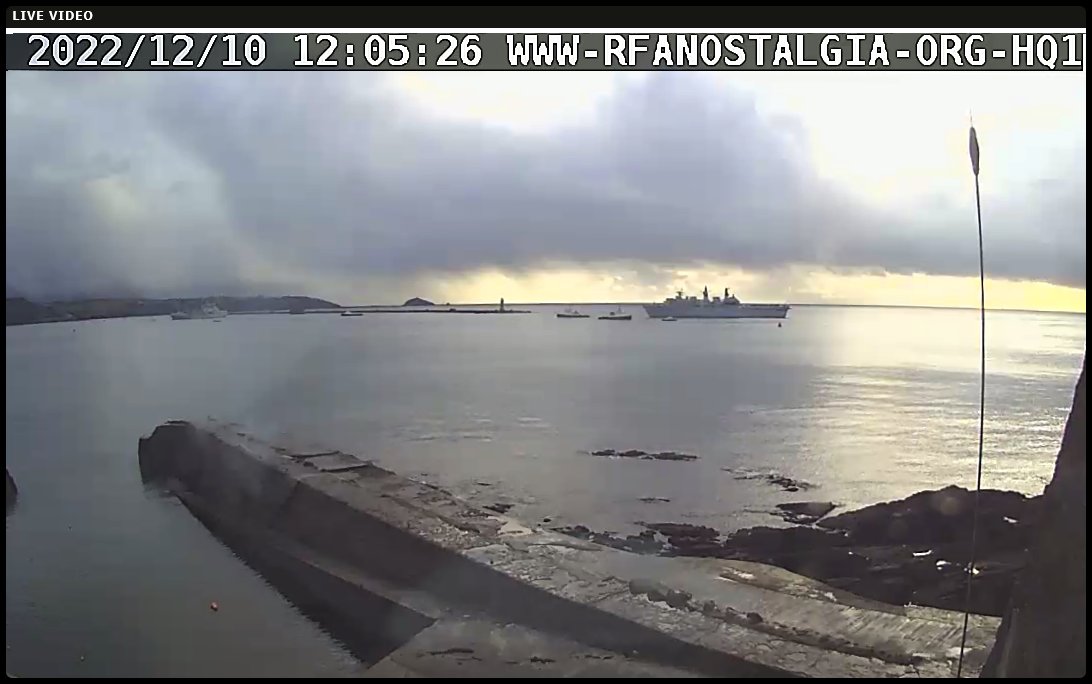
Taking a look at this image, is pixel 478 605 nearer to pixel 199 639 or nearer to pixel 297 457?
pixel 199 639

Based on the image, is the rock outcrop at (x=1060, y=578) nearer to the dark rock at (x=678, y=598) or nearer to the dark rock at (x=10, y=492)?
the dark rock at (x=678, y=598)

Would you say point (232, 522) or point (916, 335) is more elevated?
point (916, 335)

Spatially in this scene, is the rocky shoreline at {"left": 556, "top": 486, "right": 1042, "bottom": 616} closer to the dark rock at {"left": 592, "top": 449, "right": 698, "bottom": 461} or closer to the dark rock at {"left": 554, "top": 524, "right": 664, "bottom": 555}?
the dark rock at {"left": 554, "top": 524, "right": 664, "bottom": 555}

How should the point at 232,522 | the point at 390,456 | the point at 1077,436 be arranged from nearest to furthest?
1. the point at 1077,436
2. the point at 390,456
3. the point at 232,522

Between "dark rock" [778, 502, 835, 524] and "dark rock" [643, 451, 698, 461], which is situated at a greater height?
"dark rock" [643, 451, 698, 461]

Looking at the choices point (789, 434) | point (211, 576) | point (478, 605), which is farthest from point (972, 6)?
point (211, 576)
